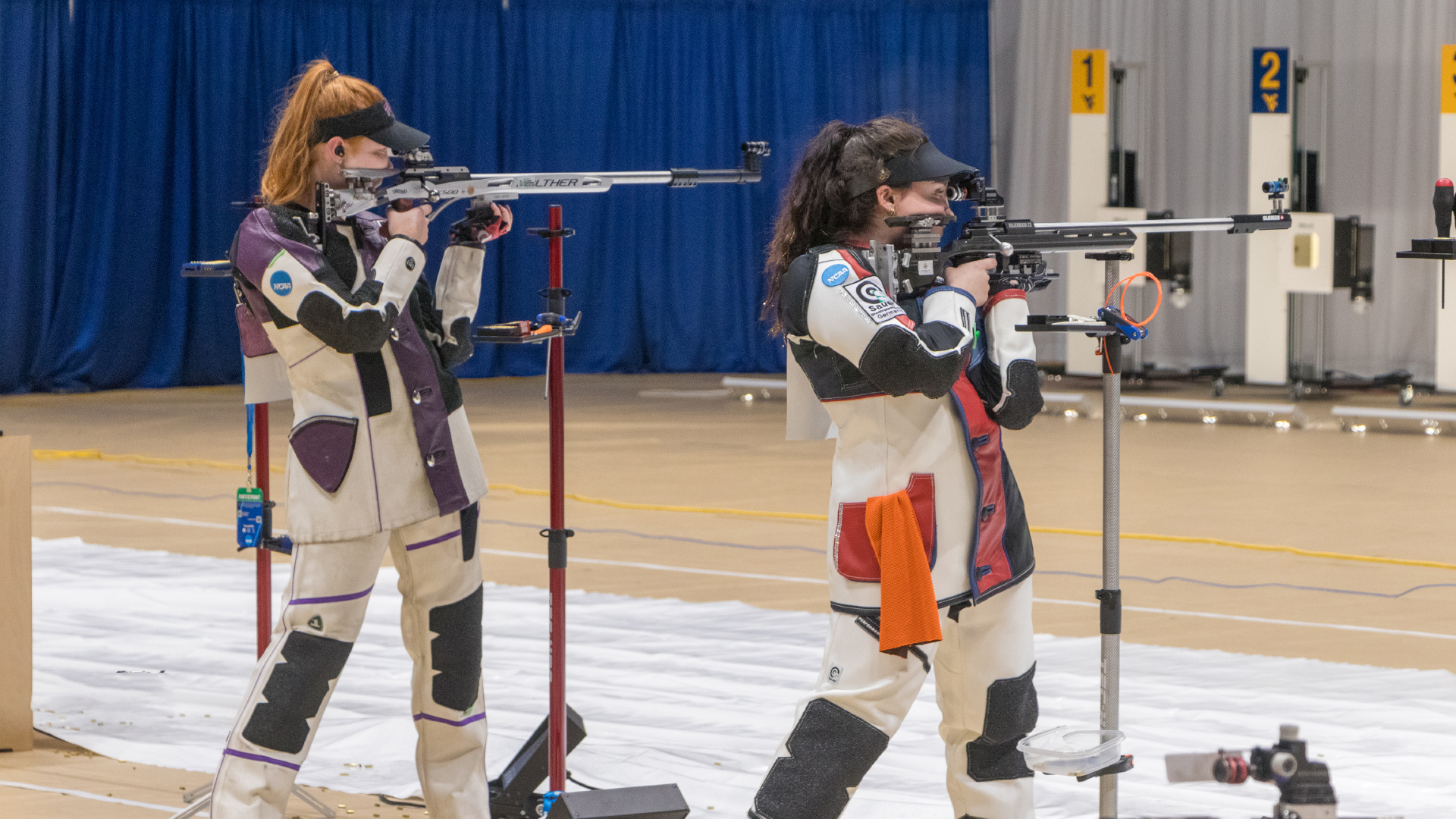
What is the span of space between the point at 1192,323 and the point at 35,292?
8.07 metres

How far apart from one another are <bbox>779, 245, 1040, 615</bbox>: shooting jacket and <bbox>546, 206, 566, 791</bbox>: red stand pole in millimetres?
695

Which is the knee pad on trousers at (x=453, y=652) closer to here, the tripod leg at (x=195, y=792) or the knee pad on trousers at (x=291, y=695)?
the knee pad on trousers at (x=291, y=695)

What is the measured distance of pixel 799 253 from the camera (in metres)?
2.62

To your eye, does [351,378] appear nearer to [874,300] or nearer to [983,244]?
[874,300]

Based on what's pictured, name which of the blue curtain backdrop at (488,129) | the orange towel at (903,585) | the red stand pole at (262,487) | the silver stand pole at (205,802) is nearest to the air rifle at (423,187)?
the red stand pole at (262,487)

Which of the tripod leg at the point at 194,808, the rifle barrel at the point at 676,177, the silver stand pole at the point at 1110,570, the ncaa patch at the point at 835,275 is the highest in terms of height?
the rifle barrel at the point at 676,177

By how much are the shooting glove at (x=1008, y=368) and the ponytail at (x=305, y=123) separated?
112 cm

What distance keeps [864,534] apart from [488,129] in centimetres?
1045

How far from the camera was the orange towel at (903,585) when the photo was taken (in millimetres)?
2391

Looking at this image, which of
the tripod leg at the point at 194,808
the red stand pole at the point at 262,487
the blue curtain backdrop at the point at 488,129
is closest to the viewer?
the tripod leg at the point at 194,808

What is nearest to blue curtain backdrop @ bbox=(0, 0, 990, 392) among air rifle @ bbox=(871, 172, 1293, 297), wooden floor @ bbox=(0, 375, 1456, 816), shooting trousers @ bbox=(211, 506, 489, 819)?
wooden floor @ bbox=(0, 375, 1456, 816)

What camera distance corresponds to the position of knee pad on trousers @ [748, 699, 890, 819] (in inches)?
96.4

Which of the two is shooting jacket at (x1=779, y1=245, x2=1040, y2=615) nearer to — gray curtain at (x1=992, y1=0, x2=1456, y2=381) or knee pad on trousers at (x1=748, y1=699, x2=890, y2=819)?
knee pad on trousers at (x1=748, y1=699, x2=890, y2=819)

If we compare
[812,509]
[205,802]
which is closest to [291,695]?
[205,802]
